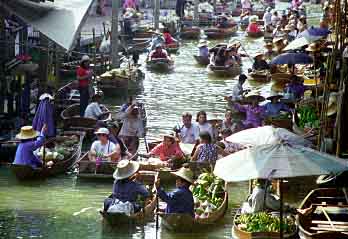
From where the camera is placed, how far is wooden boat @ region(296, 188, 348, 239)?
11750 millimetres

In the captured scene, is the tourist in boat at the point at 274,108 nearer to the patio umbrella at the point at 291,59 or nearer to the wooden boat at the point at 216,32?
the patio umbrella at the point at 291,59

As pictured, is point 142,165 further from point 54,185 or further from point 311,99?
point 311,99

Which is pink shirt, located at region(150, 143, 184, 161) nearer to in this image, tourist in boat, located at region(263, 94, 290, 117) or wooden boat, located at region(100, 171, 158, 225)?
A: wooden boat, located at region(100, 171, 158, 225)

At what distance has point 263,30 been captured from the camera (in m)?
41.3

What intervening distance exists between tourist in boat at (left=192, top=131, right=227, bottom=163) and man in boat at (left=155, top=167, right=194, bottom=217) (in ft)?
9.96

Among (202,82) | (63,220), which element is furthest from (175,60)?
(63,220)

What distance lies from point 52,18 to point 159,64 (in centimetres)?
1086

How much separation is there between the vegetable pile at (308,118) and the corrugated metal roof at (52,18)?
5180 millimetres

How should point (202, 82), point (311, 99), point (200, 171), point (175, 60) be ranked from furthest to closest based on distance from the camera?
1. point (175, 60)
2. point (202, 82)
3. point (311, 99)
4. point (200, 171)

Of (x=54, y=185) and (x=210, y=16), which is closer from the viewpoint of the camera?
(x=54, y=185)

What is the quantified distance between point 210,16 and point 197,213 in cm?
3086

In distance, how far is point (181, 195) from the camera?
1343cm

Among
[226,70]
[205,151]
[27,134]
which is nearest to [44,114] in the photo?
[27,134]

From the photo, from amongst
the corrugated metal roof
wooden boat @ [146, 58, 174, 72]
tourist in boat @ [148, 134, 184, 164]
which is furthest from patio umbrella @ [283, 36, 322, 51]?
wooden boat @ [146, 58, 174, 72]
